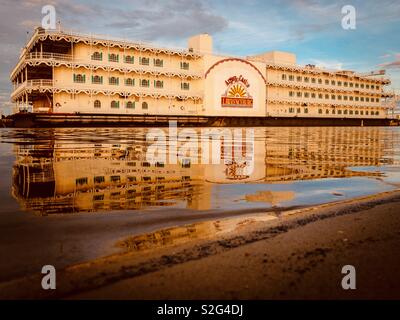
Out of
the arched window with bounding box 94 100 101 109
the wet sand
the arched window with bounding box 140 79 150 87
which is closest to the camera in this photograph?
the wet sand

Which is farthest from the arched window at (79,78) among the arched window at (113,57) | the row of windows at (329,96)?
the row of windows at (329,96)

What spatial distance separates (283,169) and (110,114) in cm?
3020

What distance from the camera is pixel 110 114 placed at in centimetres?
3562

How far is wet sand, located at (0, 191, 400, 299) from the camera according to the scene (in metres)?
2.02

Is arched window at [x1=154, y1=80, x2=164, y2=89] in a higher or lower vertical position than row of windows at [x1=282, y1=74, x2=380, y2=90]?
lower

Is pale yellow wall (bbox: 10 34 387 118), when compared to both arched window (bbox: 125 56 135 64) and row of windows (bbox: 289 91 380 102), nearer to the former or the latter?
row of windows (bbox: 289 91 380 102)

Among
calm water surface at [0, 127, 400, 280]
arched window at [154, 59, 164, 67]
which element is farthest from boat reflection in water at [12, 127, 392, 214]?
arched window at [154, 59, 164, 67]

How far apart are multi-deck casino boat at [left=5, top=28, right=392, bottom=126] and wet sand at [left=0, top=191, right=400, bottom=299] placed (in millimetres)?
31352

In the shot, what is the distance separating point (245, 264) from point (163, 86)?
41.5 m

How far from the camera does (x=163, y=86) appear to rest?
140 feet

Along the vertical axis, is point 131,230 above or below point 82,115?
below
